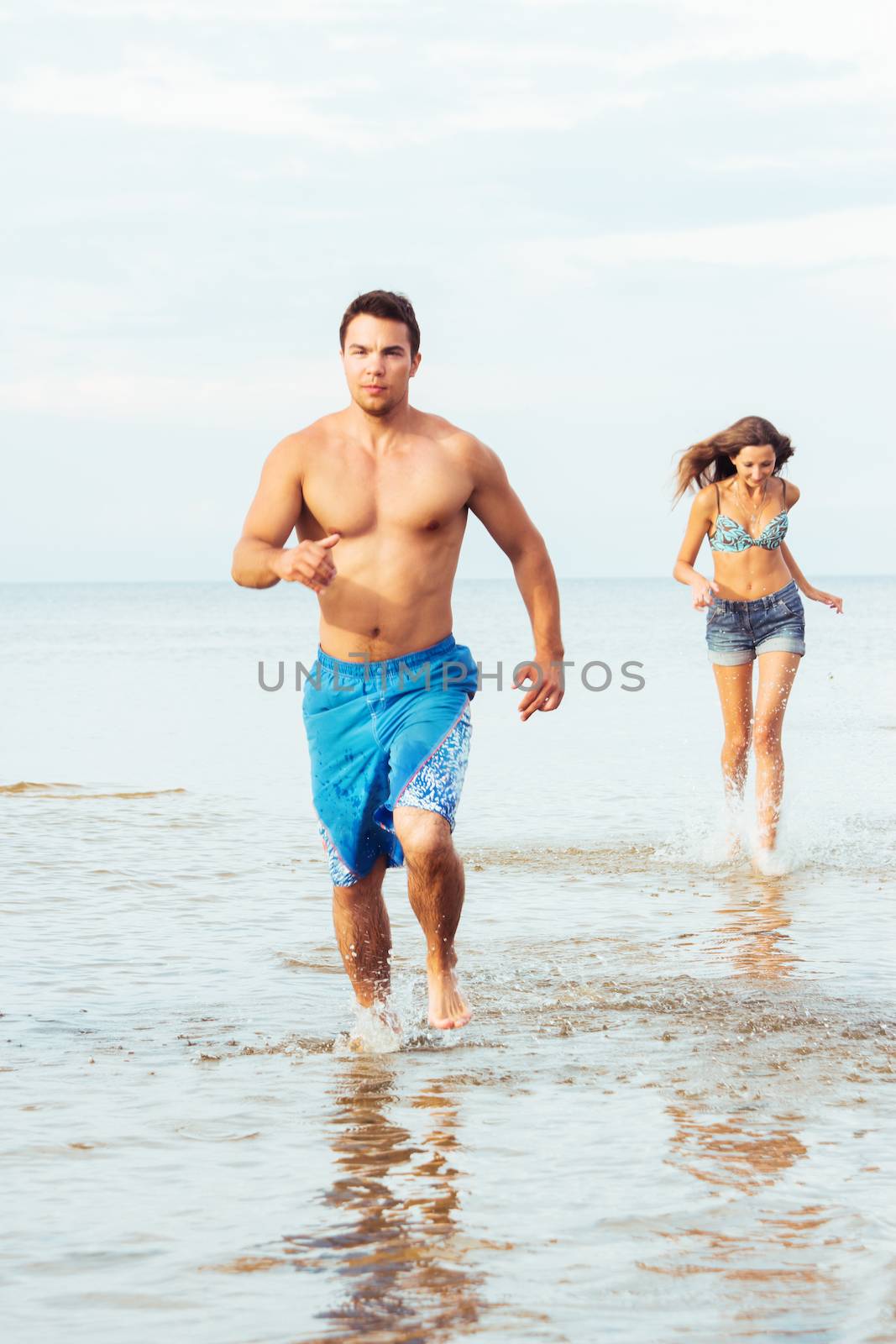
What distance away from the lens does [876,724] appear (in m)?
18.2

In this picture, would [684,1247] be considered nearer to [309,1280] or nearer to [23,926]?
[309,1280]

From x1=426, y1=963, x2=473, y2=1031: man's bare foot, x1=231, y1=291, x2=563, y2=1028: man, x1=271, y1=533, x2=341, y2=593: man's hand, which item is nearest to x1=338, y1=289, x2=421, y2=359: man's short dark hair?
x1=231, y1=291, x2=563, y2=1028: man

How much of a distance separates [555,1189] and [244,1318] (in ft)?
2.96

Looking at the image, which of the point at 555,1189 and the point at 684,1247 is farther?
the point at 555,1189

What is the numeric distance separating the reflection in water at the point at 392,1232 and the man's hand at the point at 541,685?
3.72 ft

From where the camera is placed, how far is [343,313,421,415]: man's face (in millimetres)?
4828

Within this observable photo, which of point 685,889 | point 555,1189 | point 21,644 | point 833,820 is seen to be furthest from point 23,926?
point 21,644

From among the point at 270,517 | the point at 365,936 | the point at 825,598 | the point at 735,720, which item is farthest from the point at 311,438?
the point at 825,598

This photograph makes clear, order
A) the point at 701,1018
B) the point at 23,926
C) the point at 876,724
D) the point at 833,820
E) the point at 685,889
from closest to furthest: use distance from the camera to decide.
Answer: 1. the point at 701,1018
2. the point at 23,926
3. the point at 685,889
4. the point at 833,820
5. the point at 876,724

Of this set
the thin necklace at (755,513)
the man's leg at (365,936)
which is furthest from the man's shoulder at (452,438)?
the thin necklace at (755,513)

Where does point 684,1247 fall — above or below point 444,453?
below

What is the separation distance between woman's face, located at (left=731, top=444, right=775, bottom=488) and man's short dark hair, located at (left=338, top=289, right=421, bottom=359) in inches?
147

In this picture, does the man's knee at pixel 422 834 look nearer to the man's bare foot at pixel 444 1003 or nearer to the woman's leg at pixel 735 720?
the man's bare foot at pixel 444 1003

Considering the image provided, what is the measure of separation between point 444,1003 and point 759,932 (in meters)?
2.24
